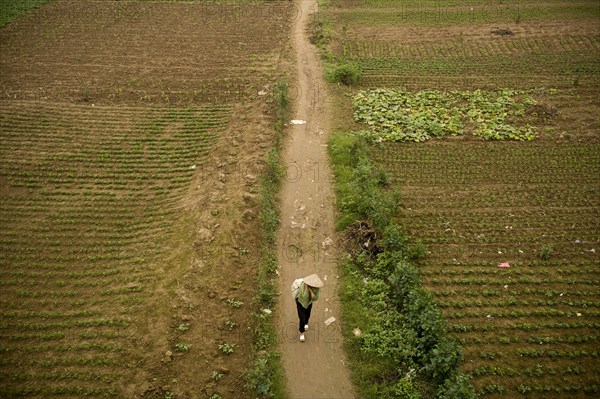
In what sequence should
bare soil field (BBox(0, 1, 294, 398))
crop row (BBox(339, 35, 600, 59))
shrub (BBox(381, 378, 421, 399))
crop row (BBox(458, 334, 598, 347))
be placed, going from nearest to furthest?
shrub (BBox(381, 378, 421, 399)), bare soil field (BBox(0, 1, 294, 398)), crop row (BBox(458, 334, 598, 347)), crop row (BBox(339, 35, 600, 59))

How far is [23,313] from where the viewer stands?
948 cm

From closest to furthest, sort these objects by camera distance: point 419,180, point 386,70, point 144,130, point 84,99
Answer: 1. point 419,180
2. point 144,130
3. point 84,99
4. point 386,70

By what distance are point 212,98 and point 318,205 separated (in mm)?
8004

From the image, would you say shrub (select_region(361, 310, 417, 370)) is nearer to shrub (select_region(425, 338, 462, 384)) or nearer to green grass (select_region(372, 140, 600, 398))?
shrub (select_region(425, 338, 462, 384))

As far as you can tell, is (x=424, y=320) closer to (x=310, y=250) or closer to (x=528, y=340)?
(x=528, y=340)

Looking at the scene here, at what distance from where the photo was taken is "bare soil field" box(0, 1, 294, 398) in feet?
27.9

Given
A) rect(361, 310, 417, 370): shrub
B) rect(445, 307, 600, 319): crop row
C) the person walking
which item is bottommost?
rect(445, 307, 600, 319): crop row

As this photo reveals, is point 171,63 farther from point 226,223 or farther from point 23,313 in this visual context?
point 23,313

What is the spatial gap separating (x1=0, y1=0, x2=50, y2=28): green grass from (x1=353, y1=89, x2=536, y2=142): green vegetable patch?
21.5 meters

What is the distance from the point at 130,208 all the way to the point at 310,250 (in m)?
5.63

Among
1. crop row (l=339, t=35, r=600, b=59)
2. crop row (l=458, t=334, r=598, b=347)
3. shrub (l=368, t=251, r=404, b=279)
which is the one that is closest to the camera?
crop row (l=458, t=334, r=598, b=347)

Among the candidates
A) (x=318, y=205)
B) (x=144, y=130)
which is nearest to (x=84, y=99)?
(x=144, y=130)

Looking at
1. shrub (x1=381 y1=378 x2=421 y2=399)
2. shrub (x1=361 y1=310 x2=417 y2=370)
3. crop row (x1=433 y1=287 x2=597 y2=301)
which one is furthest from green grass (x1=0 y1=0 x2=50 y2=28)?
shrub (x1=381 y1=378 x2=421 y2=399)

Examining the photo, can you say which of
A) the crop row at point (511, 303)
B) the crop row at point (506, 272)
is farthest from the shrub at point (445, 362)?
the crop row at point (506, 272)
